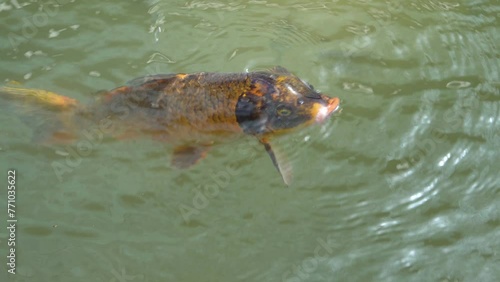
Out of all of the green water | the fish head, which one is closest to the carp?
the fish head

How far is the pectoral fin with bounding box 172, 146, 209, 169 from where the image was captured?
4.62 meters

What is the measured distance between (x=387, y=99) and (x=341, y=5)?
118 cm

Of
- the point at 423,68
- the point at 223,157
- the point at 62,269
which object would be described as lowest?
the point at 62,269

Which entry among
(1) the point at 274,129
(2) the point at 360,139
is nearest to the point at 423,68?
(2) the point at 360,139

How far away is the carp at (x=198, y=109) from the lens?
4.32m

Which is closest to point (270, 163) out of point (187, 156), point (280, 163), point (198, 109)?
point (280, 163)

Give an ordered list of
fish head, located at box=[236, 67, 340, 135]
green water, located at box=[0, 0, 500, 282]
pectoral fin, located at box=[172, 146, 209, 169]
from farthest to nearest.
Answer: pectoral fin, located at box=[172, 146, 209, 169]
green water, located at box=[0, 0, 500, 282]
fish head, located at box=[236, 67, 340, 135]

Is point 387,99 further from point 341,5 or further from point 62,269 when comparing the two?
point 62,269

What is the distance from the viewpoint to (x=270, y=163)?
4863 mm

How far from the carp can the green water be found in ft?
0.87

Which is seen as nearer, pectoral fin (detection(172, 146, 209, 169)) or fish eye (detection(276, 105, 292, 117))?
fish eye (detection(276, 105, 292, 117))

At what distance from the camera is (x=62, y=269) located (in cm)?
436

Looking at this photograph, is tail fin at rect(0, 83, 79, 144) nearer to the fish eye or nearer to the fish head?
the fish head

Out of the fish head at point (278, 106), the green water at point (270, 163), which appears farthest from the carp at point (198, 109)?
the green water at point (270, 163)
